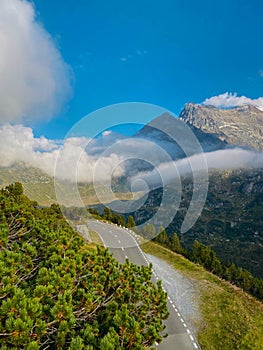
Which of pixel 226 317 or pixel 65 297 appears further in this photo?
pixel 226 317

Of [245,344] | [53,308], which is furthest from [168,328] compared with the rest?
[53,308]

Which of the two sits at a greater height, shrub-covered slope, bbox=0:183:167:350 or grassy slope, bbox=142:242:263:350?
shrub-covered slope, bbox=0:183:167:350

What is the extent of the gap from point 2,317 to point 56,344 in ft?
6.60

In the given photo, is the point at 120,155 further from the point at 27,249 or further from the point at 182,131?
the point at 27,249

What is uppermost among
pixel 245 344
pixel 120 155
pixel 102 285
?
pixel 120 155

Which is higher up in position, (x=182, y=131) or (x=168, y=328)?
(x=182, y=131)

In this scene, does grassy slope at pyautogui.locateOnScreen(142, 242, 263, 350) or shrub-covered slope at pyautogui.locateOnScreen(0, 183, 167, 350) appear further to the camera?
grassy slope at pyautogui.locateOnScreen(142, 242, 263, 350)

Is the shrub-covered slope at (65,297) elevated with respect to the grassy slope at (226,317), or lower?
elevated

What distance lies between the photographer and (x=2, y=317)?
22.1ft

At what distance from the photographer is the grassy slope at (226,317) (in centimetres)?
2019

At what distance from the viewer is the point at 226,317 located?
23828mm

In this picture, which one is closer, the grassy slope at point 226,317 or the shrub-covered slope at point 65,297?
the shrub-covered slope at point 65,297

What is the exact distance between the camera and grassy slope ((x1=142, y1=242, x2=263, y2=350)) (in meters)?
20.2

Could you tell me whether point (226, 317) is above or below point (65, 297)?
below
